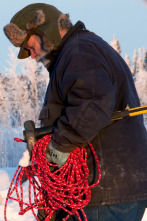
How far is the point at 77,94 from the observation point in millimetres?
1593

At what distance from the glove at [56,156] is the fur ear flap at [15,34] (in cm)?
64

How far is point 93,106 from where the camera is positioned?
1.56 m

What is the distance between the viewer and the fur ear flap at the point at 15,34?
1.93m

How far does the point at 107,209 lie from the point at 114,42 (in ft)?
141

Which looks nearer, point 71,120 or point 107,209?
point 71,120

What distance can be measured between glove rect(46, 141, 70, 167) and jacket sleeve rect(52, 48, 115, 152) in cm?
4

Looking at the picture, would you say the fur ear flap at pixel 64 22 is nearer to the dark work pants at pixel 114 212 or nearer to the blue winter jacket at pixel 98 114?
the blue winter jacket at pixel 98 114

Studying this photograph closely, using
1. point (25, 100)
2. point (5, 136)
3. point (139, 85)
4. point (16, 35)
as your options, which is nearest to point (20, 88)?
point (25, 100)

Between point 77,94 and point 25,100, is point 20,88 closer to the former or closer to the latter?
point 25,100

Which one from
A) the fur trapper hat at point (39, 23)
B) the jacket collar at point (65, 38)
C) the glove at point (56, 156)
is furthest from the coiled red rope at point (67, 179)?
the fur trapper hat at point (39, 23)

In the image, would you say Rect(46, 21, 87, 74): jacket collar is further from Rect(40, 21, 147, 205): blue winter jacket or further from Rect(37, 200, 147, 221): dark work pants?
Rect(37, 200, 147, 221): dark work pants

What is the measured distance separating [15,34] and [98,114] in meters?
0.73

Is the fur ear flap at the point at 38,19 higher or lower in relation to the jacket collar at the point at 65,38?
higher

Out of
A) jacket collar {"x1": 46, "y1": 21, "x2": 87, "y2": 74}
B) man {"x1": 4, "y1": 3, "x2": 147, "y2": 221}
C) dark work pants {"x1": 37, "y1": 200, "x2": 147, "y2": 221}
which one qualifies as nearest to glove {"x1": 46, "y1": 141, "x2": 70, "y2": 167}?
man {"x1": 4, "y1": 3, "x2": 147, "y2": 221}
